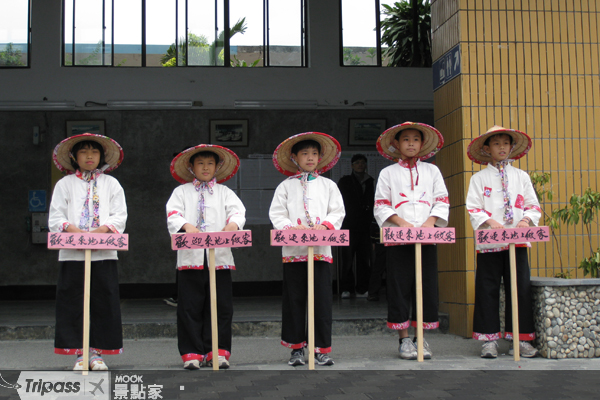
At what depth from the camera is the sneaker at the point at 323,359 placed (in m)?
3.88

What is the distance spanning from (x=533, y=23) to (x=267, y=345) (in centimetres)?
334

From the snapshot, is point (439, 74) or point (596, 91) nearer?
point (596, 91)

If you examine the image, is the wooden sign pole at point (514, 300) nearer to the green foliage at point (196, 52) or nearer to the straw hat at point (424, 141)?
the straw hat at point (424, 141)

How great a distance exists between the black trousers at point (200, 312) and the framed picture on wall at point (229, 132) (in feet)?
13.1

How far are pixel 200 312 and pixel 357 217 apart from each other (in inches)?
131

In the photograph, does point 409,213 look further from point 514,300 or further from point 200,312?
point 200,312

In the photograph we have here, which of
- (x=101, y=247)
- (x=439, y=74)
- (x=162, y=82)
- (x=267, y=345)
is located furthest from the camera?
(x=162, y=82)

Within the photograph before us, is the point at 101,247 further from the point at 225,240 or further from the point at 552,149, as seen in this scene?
the point at 552,149

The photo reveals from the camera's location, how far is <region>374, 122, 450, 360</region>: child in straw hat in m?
4.09

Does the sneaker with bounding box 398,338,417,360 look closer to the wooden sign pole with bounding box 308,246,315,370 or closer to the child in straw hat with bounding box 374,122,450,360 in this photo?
the child in straw hat with bounding box 374,122,450,360

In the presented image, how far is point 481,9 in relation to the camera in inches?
193

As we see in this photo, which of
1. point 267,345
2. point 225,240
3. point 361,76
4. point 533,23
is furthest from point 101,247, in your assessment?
point 361,76

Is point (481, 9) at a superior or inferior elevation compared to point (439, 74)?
superior

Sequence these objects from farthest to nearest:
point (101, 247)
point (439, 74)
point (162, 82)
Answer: point (162, 82)
point (439, 74)
point (101, 247)
